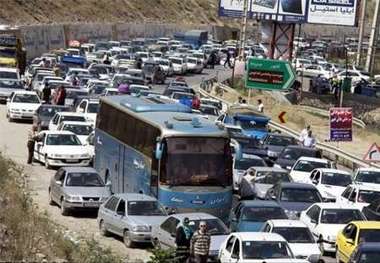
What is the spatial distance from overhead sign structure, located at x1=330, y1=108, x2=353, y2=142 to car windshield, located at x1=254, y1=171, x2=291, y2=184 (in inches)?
325

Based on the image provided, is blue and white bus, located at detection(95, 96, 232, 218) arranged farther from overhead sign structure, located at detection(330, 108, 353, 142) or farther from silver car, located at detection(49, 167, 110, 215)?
overhead sign structure, located at detection(330, 108, 353, 142)

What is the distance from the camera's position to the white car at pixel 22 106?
47250 mm

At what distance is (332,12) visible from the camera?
68.4m

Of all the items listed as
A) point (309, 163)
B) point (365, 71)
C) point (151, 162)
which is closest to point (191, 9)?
point (365, 71)

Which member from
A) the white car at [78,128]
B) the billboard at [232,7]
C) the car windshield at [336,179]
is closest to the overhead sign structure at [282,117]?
the white car at [78,128]

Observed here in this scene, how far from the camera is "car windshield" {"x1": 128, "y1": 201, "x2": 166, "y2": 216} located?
24.9m

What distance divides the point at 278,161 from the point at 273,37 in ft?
105

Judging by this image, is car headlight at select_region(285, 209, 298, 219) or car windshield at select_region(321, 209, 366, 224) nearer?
car windshield at select_region(321, 209, 366, 224)

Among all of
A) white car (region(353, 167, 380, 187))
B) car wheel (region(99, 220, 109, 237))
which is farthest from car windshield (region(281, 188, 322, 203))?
car wheel (region(99, 220, 109, 237))

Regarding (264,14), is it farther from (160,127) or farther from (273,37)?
(160,127)

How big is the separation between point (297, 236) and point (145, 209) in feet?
12.9

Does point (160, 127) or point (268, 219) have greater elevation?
point (160, 127)

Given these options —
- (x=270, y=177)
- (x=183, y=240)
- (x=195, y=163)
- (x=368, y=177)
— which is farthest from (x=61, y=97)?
(x=183, y=240)

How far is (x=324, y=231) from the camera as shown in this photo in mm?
24641
